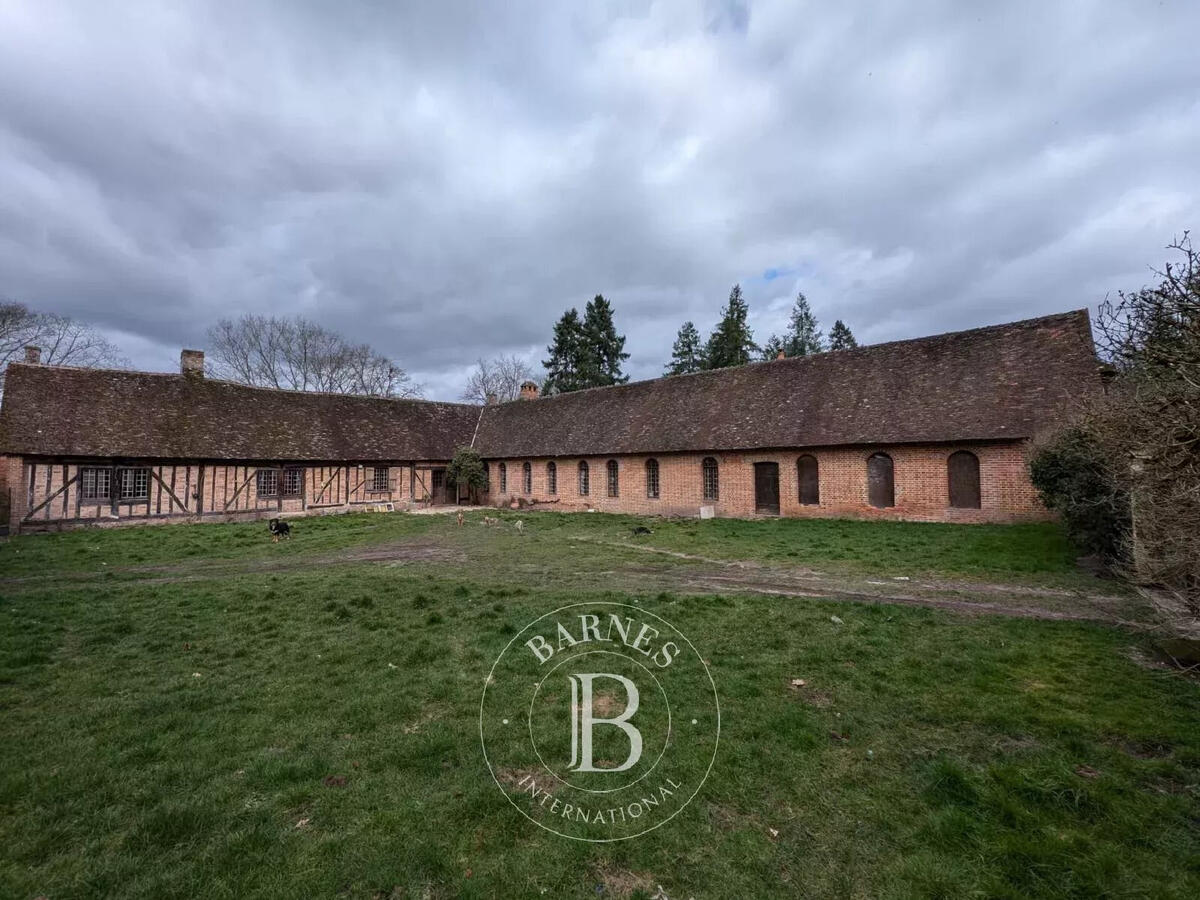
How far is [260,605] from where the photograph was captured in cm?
743

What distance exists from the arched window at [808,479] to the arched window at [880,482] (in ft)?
4.86

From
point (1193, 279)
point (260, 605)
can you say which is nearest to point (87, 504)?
point (260, 605)

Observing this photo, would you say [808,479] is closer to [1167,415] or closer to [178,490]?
[1167,415]

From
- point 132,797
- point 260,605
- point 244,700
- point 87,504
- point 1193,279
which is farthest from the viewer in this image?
point 87,504

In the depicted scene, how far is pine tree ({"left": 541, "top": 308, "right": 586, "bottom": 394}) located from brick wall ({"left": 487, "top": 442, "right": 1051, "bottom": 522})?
54.0 feet

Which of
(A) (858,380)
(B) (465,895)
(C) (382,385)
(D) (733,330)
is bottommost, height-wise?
(B) (465,895)

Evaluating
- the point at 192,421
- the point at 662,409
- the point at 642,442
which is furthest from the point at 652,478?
the point at 192,421

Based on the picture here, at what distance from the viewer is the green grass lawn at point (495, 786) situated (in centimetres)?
262

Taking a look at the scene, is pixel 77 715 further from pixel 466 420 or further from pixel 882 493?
pixel 466 420

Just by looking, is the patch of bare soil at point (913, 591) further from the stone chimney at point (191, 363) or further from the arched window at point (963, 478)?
the stone chimney at point (191, 363)

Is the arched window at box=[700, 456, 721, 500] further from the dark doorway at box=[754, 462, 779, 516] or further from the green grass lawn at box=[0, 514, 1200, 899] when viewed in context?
the green grass lawn at box=[0, 514, 1200, 899]

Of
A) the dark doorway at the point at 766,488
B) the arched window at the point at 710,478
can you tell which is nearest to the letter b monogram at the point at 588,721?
the dark doorway at the point at 766,488

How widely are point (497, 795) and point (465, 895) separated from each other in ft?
2.44

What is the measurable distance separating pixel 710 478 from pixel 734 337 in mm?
24385
